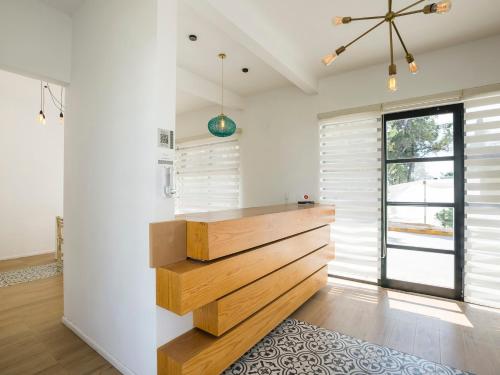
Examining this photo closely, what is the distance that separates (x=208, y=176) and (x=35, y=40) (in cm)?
337

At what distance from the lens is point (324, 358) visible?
6.68ft

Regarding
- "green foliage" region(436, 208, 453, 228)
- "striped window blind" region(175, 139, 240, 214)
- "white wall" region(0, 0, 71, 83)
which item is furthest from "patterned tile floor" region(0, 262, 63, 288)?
"green foliage" region(436, 208, 453, 228)

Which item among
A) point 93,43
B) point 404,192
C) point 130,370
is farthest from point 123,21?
point 404,192

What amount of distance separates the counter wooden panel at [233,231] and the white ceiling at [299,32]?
161 centimetres

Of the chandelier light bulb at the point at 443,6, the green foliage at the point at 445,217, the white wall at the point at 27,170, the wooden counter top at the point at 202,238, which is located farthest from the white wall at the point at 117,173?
the white wall at the point at 27,170

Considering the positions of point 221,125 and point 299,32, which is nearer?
point 299,32

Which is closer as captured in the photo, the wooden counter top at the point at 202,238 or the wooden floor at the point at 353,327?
the wooden counter top at the point at 202,238

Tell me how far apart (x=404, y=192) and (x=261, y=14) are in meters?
2.77

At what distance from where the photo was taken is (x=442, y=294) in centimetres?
318

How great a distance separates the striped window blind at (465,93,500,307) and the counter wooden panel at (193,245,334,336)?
6.57 ft

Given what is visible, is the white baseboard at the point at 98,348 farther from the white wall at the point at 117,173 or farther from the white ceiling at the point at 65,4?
the white ceiling at the point at 65,4

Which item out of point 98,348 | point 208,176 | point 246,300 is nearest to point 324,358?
point 246,300

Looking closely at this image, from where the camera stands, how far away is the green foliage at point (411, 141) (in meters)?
3.20

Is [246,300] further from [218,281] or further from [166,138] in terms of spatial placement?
[166,138]
